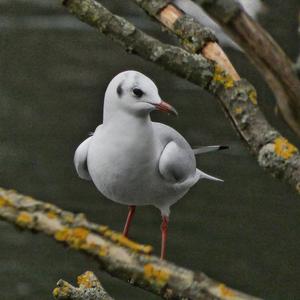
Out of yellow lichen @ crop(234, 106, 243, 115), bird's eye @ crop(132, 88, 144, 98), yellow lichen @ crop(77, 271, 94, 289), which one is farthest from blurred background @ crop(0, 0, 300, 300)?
yellow lichen @ crop(234, 106, 243, 115)

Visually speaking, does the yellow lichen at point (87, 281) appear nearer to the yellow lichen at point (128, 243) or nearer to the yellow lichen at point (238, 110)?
the yellow lichen at point (238, 110)

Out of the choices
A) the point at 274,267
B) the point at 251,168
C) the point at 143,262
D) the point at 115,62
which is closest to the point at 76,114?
the point at 115,62

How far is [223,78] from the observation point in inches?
66.0

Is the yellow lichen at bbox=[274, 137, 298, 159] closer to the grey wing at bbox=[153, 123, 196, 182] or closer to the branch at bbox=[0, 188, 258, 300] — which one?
the branch at bbox=[0, 188, 258, 300]

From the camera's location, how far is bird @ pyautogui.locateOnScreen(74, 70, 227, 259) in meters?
2.17

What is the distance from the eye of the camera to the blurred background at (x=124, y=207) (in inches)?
203

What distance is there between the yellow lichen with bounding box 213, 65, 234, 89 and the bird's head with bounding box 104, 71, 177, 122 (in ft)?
1.25

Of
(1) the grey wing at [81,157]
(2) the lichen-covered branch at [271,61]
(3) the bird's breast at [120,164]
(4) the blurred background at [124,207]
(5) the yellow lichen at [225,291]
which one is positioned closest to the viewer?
(5) the yellow lichen at [225,291]

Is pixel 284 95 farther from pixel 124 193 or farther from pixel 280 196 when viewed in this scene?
pixel 280 196

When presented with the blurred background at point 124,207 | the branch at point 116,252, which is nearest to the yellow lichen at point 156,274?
the branch at point 116,252

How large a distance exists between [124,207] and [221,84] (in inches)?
141

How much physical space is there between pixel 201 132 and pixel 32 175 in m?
0.79

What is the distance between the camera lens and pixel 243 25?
1449 mm

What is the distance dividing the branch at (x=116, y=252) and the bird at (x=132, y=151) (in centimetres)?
74
